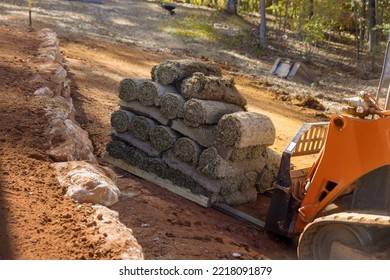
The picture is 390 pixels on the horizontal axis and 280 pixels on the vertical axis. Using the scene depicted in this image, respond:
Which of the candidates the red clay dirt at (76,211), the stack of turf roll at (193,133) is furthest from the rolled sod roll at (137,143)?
the red clay dirt at (76,211)

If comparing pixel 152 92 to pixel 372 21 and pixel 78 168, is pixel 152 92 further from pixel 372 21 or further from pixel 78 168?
pixel 372 21

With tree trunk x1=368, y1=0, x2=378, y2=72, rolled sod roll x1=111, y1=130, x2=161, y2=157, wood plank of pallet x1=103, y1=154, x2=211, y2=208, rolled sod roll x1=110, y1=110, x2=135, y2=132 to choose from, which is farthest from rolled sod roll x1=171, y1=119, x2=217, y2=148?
tree trunk x1=368, y1=0, x2=378, y2=72

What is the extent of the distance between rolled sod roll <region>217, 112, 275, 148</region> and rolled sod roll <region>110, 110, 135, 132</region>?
1.41 metres

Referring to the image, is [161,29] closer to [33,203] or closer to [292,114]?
[292,114]

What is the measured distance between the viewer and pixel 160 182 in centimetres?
721

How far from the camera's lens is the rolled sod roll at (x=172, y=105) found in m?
7.07

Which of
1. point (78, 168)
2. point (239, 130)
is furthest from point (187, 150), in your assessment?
point (78, 168)

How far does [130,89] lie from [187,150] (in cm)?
125

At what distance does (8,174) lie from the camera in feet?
16.4

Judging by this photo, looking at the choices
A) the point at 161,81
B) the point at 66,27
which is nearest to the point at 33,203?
the point at 161,81

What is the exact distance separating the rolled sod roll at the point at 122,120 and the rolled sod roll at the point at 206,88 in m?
0.83

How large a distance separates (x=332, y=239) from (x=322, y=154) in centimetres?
85

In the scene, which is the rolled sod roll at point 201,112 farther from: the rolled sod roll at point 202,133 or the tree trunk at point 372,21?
the tree trunk at point 372,21
